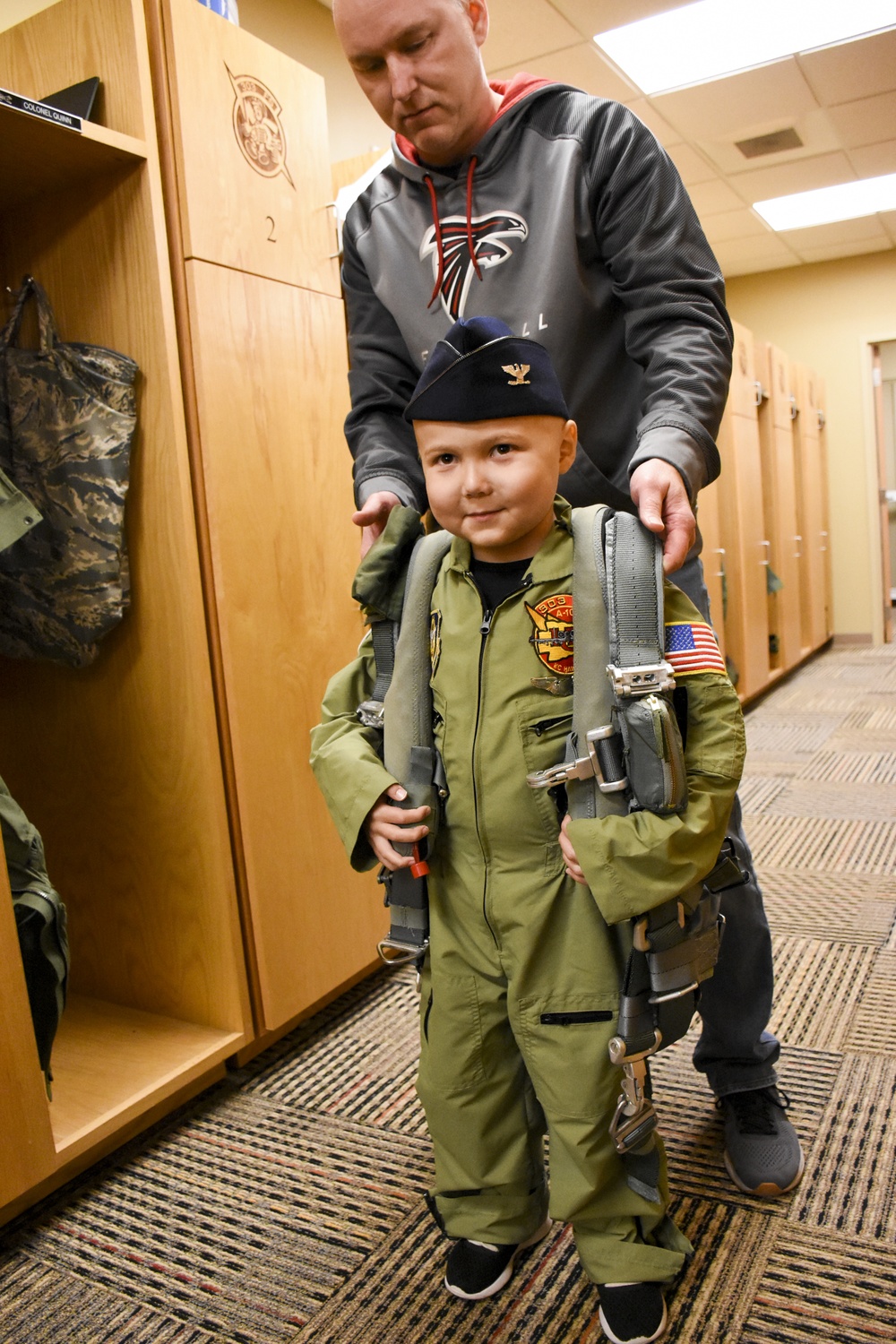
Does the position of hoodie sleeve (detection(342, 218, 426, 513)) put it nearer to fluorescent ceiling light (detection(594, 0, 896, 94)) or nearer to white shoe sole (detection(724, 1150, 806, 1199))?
white shoe sole (detection(724, 1150, 806, 1199))

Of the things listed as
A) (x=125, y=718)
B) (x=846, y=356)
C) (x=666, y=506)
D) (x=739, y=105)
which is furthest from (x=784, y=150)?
(x=666, y=506)

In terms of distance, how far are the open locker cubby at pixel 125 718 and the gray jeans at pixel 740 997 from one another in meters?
0.86

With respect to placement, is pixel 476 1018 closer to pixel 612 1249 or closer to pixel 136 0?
pixel 612 1249

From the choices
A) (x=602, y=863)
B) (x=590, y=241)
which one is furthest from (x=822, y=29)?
(x=602, y=863)

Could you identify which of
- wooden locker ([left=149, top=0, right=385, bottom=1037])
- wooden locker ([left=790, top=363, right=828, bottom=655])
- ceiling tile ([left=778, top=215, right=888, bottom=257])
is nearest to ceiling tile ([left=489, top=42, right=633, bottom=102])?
wooden locker ([left=790, top=363, right=828, bottom=655])

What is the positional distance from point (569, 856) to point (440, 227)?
0.81 metres

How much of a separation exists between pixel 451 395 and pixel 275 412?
0.97m

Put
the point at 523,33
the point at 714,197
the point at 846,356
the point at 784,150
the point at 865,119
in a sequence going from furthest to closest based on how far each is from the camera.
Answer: the point at 846,356 → the point at 714,197 → the point at 784,150 → the point at 865,119 → the point at 523,33

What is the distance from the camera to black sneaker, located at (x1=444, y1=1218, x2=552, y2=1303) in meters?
1.25

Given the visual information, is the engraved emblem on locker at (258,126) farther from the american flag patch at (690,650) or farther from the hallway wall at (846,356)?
the hallway wall at (846,356)

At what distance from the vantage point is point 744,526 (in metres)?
4.71

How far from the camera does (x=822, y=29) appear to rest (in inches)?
158

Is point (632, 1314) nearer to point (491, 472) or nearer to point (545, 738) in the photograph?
point (545, 738)

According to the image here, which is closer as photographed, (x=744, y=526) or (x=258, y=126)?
(x=258, y=126)
